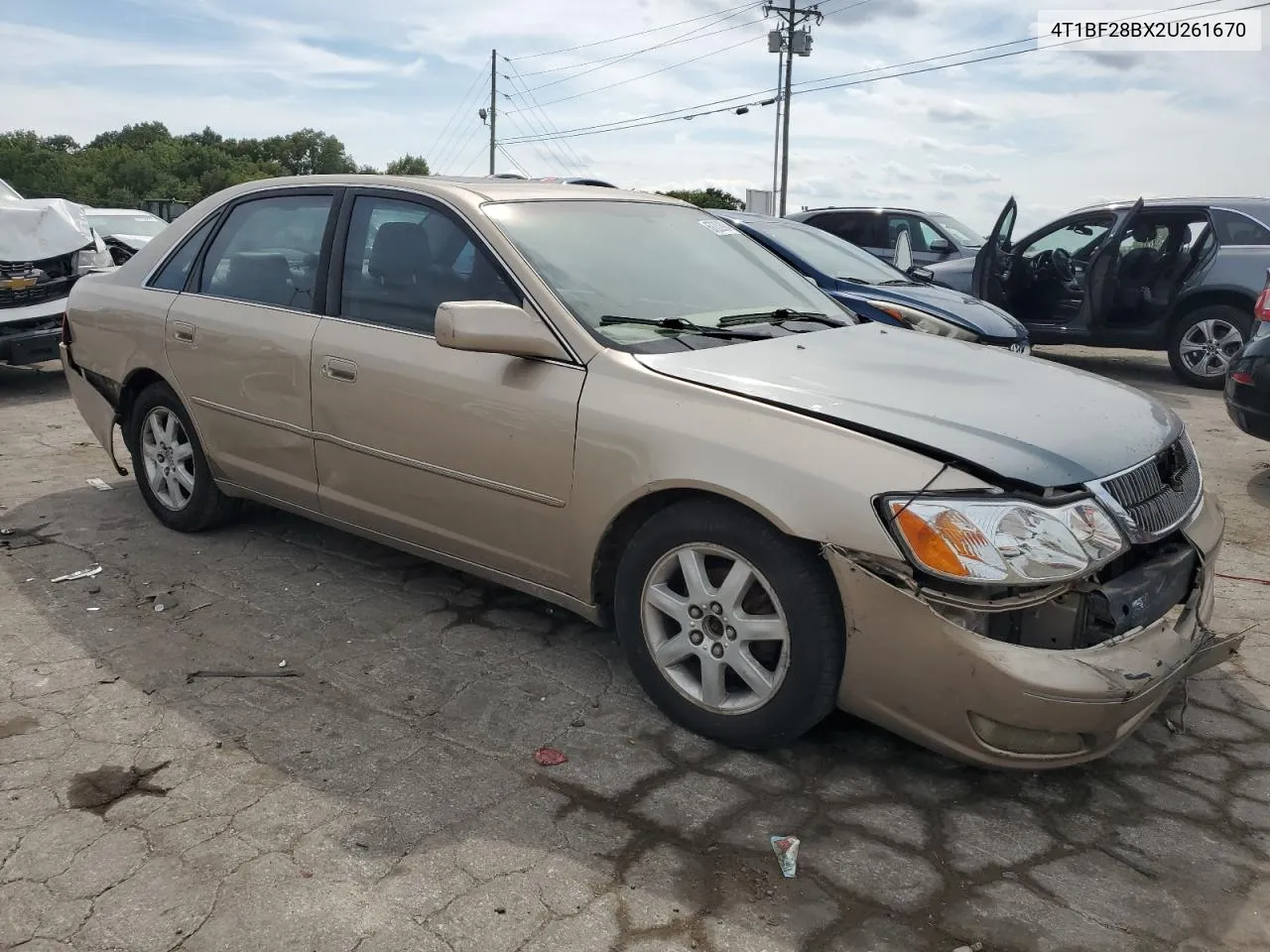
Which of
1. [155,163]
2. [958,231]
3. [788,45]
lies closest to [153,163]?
[155,163]

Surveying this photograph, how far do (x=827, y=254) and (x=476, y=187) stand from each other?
485 cm

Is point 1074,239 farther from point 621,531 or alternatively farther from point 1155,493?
point 621,531

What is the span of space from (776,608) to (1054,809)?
3.02ft

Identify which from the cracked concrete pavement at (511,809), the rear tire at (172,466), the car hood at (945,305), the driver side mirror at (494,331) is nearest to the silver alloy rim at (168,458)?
the rear tire at (172,466)

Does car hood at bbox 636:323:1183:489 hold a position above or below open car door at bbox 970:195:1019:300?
below

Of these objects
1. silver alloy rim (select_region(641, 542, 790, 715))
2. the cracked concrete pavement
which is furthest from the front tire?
the cracked concrete pavement

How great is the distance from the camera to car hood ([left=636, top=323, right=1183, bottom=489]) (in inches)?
106

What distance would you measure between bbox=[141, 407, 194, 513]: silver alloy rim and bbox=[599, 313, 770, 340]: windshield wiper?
2.34m

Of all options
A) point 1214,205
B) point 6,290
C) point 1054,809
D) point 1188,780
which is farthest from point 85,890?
point 1214,205

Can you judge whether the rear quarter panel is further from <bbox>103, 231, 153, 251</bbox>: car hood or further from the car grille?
<bbox>103, 231, 153, 251</bbox>: car hood

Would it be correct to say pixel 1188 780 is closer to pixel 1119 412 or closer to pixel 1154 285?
pixel 1119 412

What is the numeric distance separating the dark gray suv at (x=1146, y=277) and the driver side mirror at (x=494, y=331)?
25.0ft

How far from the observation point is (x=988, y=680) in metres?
2.56

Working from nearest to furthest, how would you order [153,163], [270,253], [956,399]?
[956,399] → [270,253] → [153,163]
